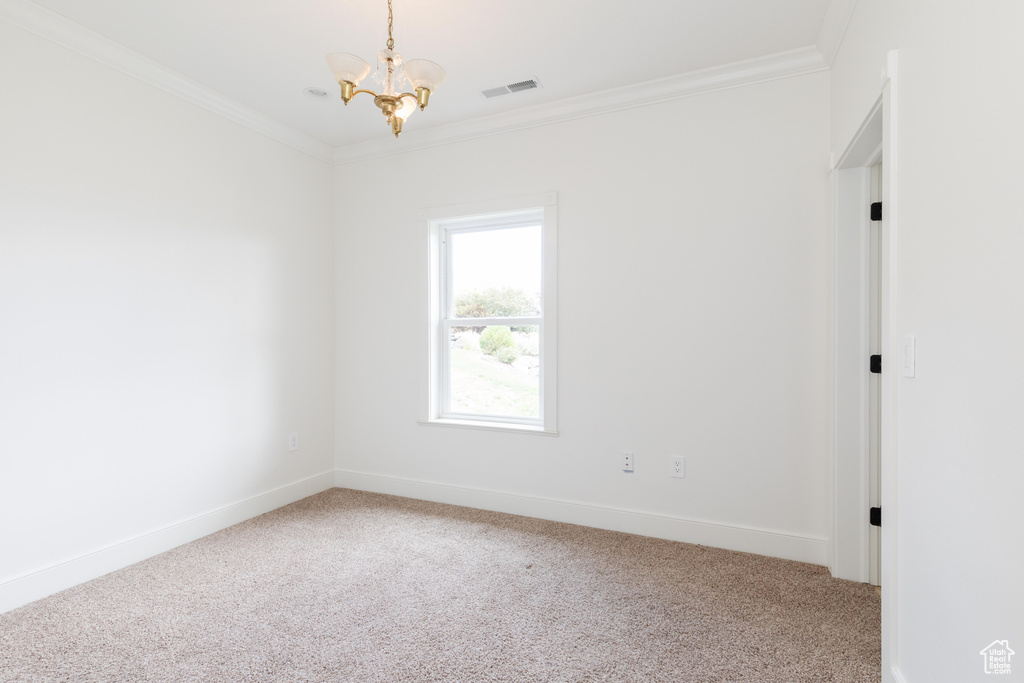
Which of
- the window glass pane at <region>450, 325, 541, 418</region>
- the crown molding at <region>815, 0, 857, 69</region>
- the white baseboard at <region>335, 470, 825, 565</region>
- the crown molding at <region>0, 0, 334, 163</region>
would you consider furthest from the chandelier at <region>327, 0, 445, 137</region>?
the white baseboard at <region>335, 470, 825, 565</region>

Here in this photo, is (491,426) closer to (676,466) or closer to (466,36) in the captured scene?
(676,466)

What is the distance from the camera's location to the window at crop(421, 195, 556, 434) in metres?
3.45

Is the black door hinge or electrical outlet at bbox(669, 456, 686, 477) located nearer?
the black door hinge

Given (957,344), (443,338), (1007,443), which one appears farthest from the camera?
(443,338)

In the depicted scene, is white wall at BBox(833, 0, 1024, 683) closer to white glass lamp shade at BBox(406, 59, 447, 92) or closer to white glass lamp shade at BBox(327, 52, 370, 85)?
white glass lamp shade at BBox(406, 59, 447, 92)

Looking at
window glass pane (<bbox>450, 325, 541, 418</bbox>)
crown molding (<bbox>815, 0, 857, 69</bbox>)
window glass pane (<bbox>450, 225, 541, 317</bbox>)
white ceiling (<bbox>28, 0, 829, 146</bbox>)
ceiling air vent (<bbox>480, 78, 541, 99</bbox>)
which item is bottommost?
window glass pane (<bbox>450, 325, 541, 418</bbox>)

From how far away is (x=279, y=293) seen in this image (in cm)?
359

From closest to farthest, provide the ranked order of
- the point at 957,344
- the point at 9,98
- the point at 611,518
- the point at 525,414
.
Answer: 1. the point at 957,344
2. the point at 9,98
3. the point at 611,518
4. the point at 525,414

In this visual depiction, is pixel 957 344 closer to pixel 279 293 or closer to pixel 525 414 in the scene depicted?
pixel 525 414

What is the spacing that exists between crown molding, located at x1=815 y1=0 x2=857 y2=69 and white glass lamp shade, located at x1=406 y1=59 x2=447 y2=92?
1742 mm

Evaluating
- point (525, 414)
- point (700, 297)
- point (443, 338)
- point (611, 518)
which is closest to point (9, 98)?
point (443, 338)

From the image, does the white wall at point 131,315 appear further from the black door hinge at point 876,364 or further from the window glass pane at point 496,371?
the black door hinge at point 876,364

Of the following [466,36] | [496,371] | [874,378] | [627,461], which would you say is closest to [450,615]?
[627,461]

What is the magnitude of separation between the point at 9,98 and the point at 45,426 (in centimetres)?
145
